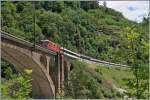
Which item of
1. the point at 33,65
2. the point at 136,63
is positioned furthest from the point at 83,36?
the point at 136,63

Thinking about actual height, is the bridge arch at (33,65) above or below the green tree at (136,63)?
below

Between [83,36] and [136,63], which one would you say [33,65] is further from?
[83,36]

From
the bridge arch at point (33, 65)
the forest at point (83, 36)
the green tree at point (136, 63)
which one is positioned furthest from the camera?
the bridge arch at point (33, 65)

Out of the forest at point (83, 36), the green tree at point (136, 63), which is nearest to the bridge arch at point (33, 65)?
the forest at point (83, 36)

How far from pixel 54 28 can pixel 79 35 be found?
971 cm

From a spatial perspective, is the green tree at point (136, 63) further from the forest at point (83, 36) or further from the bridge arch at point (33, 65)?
the bridge arch at point (33, 65)

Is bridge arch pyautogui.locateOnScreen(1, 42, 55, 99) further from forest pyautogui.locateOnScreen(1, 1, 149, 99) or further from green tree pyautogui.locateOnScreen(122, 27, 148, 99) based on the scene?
green tree pyautogui.locateOnScreen(122, 27, 148, 99)

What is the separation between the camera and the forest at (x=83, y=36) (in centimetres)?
1074

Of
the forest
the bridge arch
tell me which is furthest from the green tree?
the bridge arch

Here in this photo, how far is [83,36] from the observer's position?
317 feet

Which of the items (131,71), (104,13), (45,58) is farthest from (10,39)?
(104,13)

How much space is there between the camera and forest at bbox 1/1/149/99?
10742 mm

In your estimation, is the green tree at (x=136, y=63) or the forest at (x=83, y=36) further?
the forest at (x=83, y=36)

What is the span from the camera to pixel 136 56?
10734 mm
